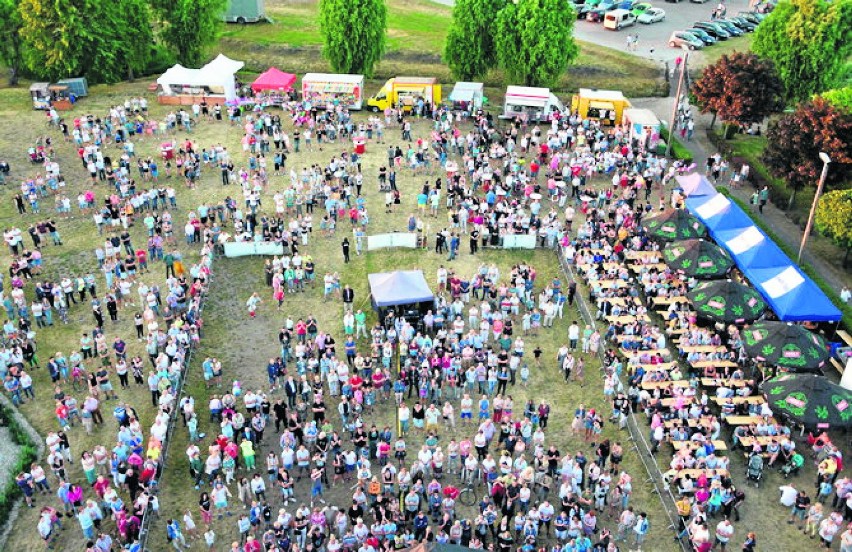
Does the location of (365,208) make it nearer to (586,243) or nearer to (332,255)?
(332,255)

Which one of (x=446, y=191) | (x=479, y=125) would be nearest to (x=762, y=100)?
(x=479, y=125)

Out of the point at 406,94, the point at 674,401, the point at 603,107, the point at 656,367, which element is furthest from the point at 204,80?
the point at 674,401

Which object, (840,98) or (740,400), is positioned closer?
(740,400)

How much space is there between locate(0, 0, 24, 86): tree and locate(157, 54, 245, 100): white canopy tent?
9037 mm

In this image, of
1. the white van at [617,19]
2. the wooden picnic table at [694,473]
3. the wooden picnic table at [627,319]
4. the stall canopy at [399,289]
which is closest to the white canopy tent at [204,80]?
the stall canopy at [399,289]

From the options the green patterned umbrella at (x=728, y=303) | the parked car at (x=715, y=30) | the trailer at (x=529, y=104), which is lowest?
the green patterned umbrella at (x=728, y=303)

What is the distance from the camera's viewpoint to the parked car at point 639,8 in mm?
62250

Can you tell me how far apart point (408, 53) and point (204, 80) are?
618 inches

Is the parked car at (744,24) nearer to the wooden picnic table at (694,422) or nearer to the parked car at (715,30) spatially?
the parked car at (715,30)

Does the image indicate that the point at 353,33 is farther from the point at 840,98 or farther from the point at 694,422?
the point at 694,422

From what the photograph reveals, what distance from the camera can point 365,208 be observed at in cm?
3509

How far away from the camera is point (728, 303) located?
1046 inches

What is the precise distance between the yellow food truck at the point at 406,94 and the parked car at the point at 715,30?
993 inches

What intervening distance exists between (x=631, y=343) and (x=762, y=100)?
1990cm
